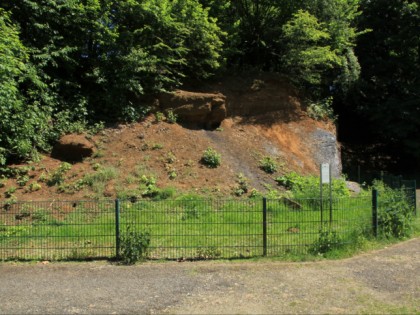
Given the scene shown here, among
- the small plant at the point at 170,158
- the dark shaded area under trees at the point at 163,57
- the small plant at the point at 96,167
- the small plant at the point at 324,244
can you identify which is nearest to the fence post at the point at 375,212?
the small plant at the point at 324,244

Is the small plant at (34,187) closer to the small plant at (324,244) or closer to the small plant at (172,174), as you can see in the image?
the small plant at (172,174)

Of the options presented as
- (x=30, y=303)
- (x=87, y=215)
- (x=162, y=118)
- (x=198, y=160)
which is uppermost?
(x=162, y=118)

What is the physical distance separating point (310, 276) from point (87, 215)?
5540 mm

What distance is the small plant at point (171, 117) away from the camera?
16516 millimetres

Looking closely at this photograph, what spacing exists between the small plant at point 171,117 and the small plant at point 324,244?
9.13 meters

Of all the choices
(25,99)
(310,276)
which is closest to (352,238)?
(310,276)

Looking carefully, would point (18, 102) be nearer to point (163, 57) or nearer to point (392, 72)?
point (163, 57)

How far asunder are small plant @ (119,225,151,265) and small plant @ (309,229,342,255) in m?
3.30

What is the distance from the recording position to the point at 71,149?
550 inches

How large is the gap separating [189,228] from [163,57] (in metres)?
9.40

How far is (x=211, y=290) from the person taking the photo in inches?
261

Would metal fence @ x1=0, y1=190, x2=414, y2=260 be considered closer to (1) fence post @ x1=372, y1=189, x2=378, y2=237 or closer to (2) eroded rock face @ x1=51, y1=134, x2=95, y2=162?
(1) fence post @ x1=372, y1=189, x2=378, y2=237

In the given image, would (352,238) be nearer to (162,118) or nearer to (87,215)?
(87,215)

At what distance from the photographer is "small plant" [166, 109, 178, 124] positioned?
16.5m
